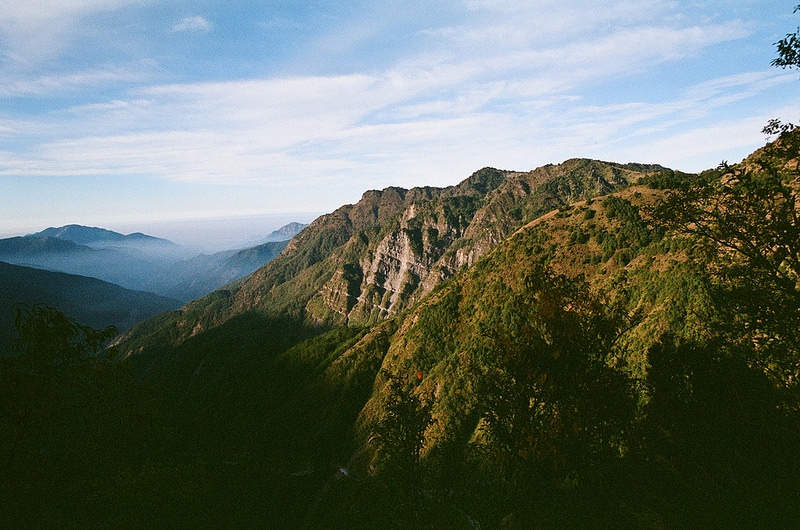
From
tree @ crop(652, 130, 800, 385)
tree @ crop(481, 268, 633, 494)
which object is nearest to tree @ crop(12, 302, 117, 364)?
tree @ crop(481, 268, 633, 494)

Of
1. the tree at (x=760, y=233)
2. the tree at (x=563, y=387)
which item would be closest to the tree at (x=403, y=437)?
the tree at (x=563, y=387)

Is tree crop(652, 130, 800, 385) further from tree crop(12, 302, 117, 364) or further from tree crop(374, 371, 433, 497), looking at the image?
tree crop(374, 371, 433, 497)

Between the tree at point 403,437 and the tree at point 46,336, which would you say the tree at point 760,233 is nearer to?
the tree at point 46,336

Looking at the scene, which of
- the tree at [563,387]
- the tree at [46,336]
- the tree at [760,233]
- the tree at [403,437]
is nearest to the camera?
the tree at [46,336]

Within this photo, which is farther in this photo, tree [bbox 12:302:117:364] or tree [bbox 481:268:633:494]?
tree [bbox 481:268:633:494]

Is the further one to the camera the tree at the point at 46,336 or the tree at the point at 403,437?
the tree at the point at 403,437

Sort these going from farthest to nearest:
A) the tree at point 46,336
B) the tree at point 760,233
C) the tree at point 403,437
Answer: the tree at point 403,437, the tree at point 760,233, the tree at point 46,336

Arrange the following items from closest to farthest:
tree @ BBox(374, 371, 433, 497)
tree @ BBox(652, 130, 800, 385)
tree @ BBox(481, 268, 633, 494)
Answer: tree @ BBox(652, 130, 800, 385) → tree @ BBox(481, 268, 633, 494) → tree @ BBox(374, 371, 433, 497)

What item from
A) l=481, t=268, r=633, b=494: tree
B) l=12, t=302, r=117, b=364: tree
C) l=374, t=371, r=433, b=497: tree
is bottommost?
l=374, t=371, r=433, b=497: tree

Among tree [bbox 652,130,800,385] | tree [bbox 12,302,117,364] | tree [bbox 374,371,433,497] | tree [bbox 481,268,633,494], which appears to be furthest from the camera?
tree [bbox 374,371,433,497]

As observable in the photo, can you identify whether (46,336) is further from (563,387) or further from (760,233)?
(760,233)

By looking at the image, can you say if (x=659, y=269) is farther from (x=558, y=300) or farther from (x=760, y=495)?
(x=558, y=300)

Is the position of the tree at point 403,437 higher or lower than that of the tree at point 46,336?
lower
